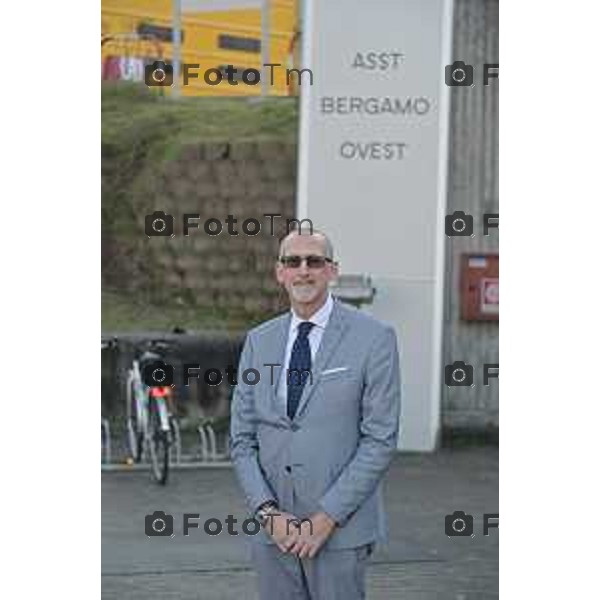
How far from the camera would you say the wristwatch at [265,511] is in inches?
180

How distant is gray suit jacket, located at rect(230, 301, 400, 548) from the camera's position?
456cm

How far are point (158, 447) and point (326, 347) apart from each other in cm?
594

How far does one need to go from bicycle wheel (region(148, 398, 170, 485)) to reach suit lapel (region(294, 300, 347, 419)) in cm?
568

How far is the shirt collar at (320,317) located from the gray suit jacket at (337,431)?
14 millimetres
